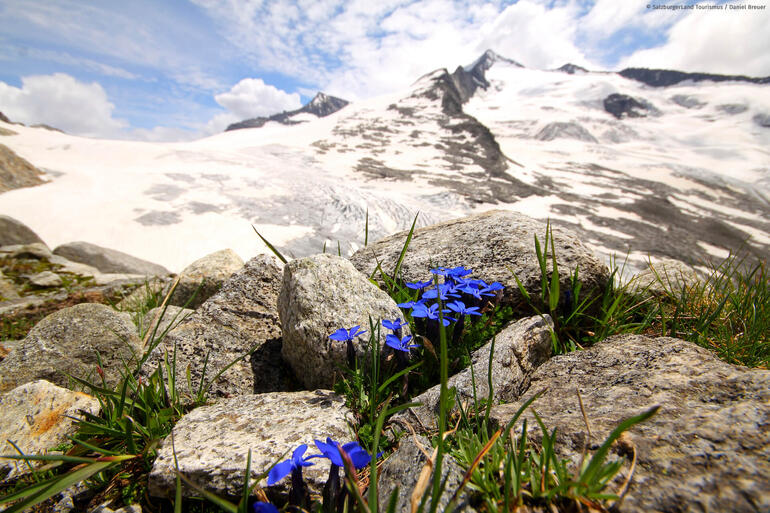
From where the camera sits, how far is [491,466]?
109 cm

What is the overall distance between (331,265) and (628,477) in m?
1.60

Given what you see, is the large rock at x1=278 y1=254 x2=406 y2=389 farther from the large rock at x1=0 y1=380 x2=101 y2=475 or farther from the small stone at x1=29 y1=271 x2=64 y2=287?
the small stone at x1=29 y1=271 x2=64 y2=287

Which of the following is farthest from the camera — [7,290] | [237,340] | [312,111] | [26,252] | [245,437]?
[312,111]

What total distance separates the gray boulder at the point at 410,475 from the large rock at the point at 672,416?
0.32m

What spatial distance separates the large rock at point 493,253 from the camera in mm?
2229

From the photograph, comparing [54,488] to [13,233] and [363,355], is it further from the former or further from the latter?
[13,233]

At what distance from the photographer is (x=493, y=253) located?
2.41m

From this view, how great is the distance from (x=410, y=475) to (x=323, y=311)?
0.94 m

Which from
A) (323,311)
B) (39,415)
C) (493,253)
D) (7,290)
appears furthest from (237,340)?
(7,290)

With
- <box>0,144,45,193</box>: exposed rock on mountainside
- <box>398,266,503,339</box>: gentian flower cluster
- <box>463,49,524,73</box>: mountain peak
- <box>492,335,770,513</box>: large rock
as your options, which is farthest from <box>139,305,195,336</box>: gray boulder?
<box>463,49,524,73</box>: mountain peak

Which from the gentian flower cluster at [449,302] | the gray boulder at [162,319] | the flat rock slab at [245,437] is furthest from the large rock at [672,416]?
the gray boulder at [162,319]

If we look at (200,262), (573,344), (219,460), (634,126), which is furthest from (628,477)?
(634,126)

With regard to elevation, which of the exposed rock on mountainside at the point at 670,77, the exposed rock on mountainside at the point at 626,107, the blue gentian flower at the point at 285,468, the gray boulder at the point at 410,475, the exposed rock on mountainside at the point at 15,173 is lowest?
the gray boulder at the point at 410,475

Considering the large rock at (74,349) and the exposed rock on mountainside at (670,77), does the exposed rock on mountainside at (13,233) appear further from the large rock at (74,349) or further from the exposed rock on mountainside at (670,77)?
the exposed rock on mountainside at (670,77)
